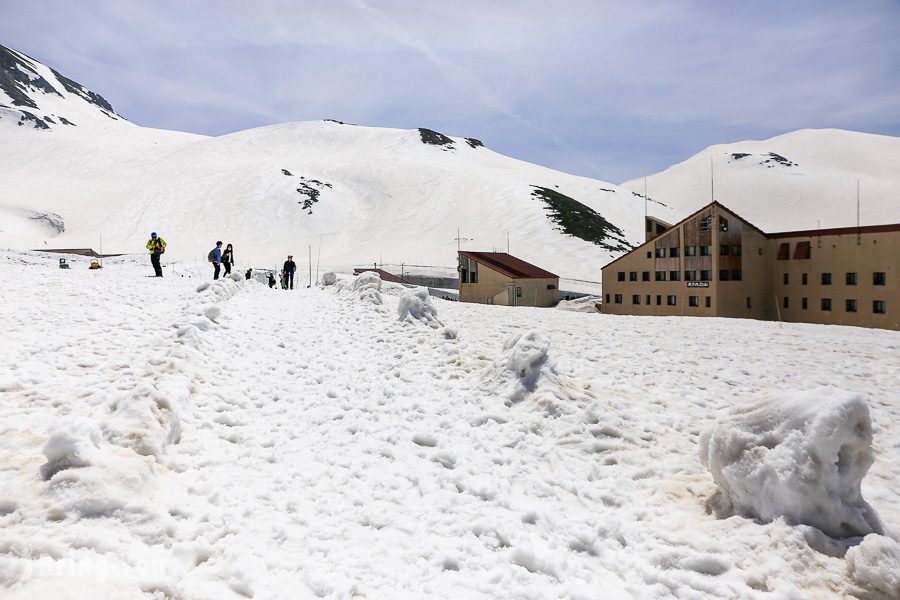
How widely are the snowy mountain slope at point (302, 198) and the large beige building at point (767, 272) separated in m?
40.8

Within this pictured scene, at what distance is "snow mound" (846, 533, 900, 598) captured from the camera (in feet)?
11.8

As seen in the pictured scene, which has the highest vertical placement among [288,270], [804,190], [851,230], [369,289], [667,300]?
[804,190]

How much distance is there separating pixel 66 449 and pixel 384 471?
3185 millimetres

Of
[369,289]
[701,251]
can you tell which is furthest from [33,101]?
[701,251]

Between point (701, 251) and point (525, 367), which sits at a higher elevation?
point (701, 251)

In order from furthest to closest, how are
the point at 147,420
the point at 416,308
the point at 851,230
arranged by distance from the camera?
the point at 851,230 < the point at 416,308 < the point at 147,420

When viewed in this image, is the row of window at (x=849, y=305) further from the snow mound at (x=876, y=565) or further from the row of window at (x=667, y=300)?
the snow mound at (x=876, y=565)

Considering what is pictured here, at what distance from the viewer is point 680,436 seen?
276 inches

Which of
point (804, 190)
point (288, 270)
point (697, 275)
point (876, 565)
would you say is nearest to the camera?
point (876, 565)

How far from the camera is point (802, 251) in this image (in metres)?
41.4

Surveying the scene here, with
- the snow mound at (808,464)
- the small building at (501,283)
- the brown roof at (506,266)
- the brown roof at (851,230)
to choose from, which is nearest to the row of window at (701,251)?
the brown roof at (851,230)

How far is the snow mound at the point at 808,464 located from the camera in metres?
4.16

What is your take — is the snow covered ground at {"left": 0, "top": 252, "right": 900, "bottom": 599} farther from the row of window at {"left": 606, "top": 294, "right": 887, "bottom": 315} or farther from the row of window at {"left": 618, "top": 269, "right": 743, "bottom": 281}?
the row of window at {"left": 606, "top": 294, "right": 887, "bottom": 315}

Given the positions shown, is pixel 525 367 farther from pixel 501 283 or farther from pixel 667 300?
pixel 501 283
